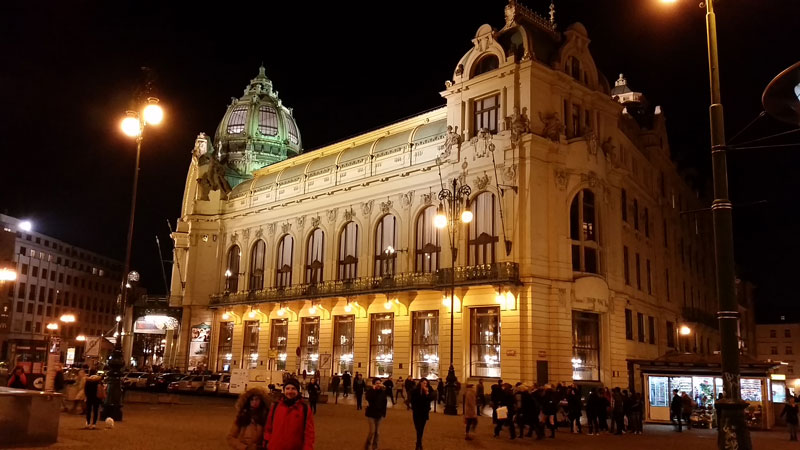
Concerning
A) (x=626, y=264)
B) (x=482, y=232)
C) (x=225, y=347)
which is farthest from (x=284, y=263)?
(x=626, y=264)

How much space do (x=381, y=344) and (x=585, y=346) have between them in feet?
44.5

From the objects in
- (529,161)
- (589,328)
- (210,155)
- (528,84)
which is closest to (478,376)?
(589,328)

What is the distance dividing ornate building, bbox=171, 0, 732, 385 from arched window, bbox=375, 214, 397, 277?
4.6 inches

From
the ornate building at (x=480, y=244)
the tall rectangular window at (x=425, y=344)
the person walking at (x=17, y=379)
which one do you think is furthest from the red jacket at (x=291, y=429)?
the tall rectangular window at (x=425, y=344)

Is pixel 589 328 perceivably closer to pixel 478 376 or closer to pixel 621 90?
pixel 478 376

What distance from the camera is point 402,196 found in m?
47.3

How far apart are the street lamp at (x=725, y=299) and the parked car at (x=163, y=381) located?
38390 millimetres

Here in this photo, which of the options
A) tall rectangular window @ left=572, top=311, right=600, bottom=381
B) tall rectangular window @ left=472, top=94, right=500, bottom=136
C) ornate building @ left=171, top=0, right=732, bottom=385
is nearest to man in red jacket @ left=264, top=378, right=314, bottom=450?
ornate building @ left=171, top=0, right=732, bottom=385

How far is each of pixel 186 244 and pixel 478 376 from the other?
3602 cm

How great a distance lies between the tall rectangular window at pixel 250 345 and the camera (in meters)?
57.0

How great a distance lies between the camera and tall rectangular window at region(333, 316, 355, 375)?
48.8 meters

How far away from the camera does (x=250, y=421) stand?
8516 mm

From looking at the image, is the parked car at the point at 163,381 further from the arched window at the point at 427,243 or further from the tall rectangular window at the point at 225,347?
the arched window at the point at 427,243

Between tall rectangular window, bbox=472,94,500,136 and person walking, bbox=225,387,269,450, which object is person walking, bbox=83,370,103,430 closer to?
person walking, bbox=225,387,269,450
